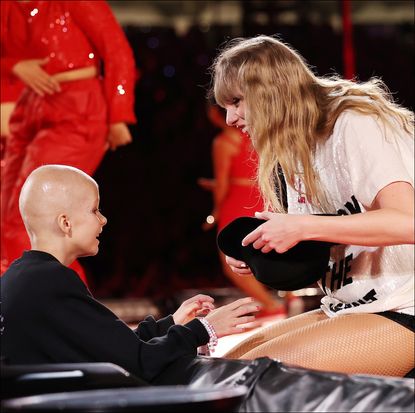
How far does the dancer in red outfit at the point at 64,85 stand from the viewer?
327cm

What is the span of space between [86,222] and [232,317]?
38 centimetres

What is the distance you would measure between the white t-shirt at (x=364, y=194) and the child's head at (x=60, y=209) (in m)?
0.52

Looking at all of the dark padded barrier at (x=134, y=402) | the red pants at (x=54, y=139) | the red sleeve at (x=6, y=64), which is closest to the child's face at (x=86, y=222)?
the dark padded barrier at (x=134, y=402)

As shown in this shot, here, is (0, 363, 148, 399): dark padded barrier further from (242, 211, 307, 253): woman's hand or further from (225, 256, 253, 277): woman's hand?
(225, 256, 253, 277): woman's hand

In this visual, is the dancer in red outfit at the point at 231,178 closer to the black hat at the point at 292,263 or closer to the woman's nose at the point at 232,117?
the woman's nose at the point at 232,117

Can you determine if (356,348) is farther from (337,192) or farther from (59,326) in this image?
(59,326)

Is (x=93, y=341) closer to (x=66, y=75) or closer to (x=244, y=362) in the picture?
(x=244, y=362)

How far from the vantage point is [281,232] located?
1842mm

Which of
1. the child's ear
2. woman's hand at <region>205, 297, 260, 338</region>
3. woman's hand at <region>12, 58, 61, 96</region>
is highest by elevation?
woman's hand at <region>12, 58, 61, 96</region>

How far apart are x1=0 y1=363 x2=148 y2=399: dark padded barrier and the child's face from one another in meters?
0.37

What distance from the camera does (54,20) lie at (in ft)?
10.7

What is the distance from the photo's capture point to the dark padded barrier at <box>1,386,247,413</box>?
4.20 feet

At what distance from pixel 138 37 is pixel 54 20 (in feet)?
8.24

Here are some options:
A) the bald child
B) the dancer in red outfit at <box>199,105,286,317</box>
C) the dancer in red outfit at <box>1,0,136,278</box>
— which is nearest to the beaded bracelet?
the bald child
